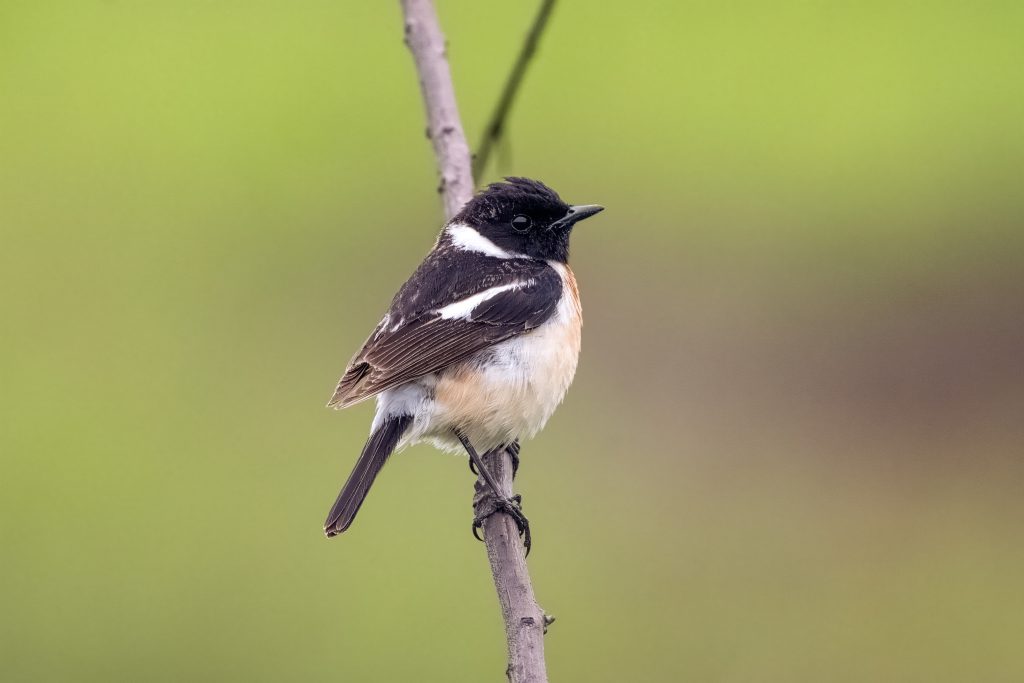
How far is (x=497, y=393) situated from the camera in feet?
14.3

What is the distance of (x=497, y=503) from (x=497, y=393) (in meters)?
0.56

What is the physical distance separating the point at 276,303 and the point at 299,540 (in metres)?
2.06

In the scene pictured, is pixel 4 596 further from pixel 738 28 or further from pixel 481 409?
pixel 738 28

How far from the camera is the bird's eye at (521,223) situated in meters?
4.80

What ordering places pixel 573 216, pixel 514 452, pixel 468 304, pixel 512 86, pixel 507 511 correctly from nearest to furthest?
pixel 507 511 < pixel 512 86 < pixel 468 304 < pixel 514 452 < pixel 573 216

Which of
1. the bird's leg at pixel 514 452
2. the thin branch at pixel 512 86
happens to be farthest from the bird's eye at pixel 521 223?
the bird's leg at pixel 514 452

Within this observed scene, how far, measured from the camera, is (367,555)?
721cm

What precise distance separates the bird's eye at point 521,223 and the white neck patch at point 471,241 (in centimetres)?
11

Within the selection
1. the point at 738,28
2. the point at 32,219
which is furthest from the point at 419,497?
the point at 738,28

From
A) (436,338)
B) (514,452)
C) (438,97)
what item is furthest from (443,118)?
A: (514,452)

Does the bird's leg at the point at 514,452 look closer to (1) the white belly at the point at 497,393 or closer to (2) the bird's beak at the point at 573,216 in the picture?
(1) the white belly at the point at 497,393

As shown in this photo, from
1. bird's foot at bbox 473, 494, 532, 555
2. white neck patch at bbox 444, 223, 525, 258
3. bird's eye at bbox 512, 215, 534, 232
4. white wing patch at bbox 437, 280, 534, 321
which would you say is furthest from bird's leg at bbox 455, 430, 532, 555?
bird's eye at bbox 512, 215, 534, 232

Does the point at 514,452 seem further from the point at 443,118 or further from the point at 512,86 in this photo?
the point at 512,86

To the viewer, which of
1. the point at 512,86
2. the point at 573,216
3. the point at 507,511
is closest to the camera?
the point at 507,511
